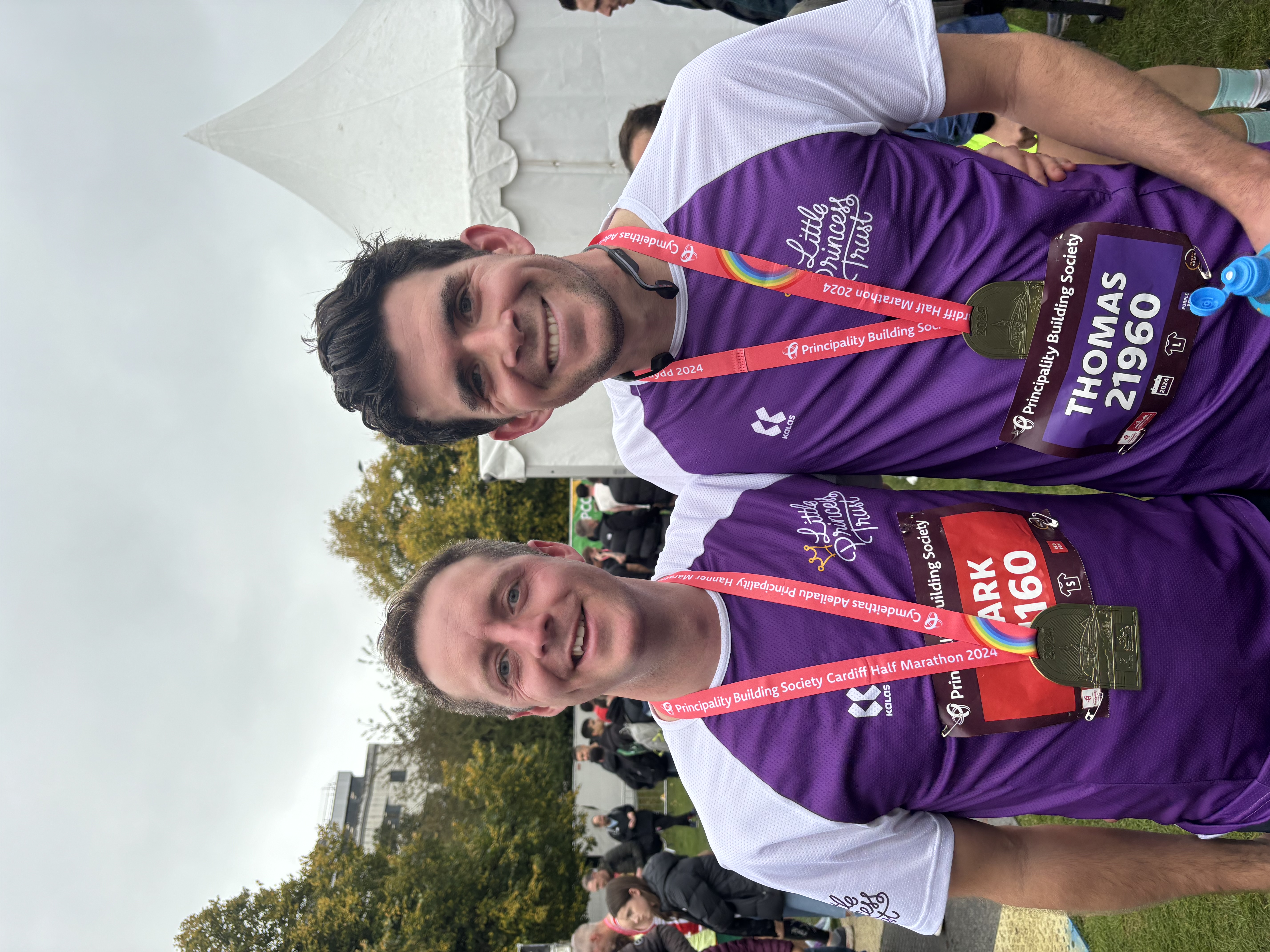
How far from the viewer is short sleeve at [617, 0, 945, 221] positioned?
227cm

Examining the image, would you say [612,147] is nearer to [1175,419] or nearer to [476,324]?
[476,324]

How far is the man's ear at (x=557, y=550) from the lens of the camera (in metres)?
2.86

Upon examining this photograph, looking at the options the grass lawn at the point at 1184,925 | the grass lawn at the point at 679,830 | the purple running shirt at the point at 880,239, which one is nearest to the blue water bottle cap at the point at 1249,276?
the purple running shirt at the point at 880,239

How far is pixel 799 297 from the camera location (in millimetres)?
2305

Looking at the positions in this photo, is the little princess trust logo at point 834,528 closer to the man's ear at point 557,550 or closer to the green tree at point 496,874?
the man's ear at point 557,550

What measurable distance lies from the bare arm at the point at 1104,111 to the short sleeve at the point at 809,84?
106 millimetres

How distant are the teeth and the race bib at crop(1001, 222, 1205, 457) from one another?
4.76ft

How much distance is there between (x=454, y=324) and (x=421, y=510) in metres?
21.7

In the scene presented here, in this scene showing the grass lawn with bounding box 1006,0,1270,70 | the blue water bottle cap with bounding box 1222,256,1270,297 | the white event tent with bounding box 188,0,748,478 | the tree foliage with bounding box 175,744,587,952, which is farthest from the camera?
the tree foliage with bounding box 175,744,587,952

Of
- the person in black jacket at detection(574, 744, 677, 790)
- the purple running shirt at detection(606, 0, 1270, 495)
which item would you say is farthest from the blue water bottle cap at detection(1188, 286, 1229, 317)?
the person in black jacket at detection(574, 744, 677, 790)

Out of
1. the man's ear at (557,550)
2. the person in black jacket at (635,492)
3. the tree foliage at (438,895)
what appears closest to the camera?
the man's ear at (557,550)

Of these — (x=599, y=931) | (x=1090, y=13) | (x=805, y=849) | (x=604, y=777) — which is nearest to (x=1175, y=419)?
(x=805, y=849)

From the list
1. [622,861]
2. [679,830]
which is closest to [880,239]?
[622,861]

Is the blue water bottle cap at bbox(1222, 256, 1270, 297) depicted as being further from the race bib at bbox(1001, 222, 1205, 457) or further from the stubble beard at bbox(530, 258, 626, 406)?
the stubble beard at bbox(530, 258, 626, 406)
